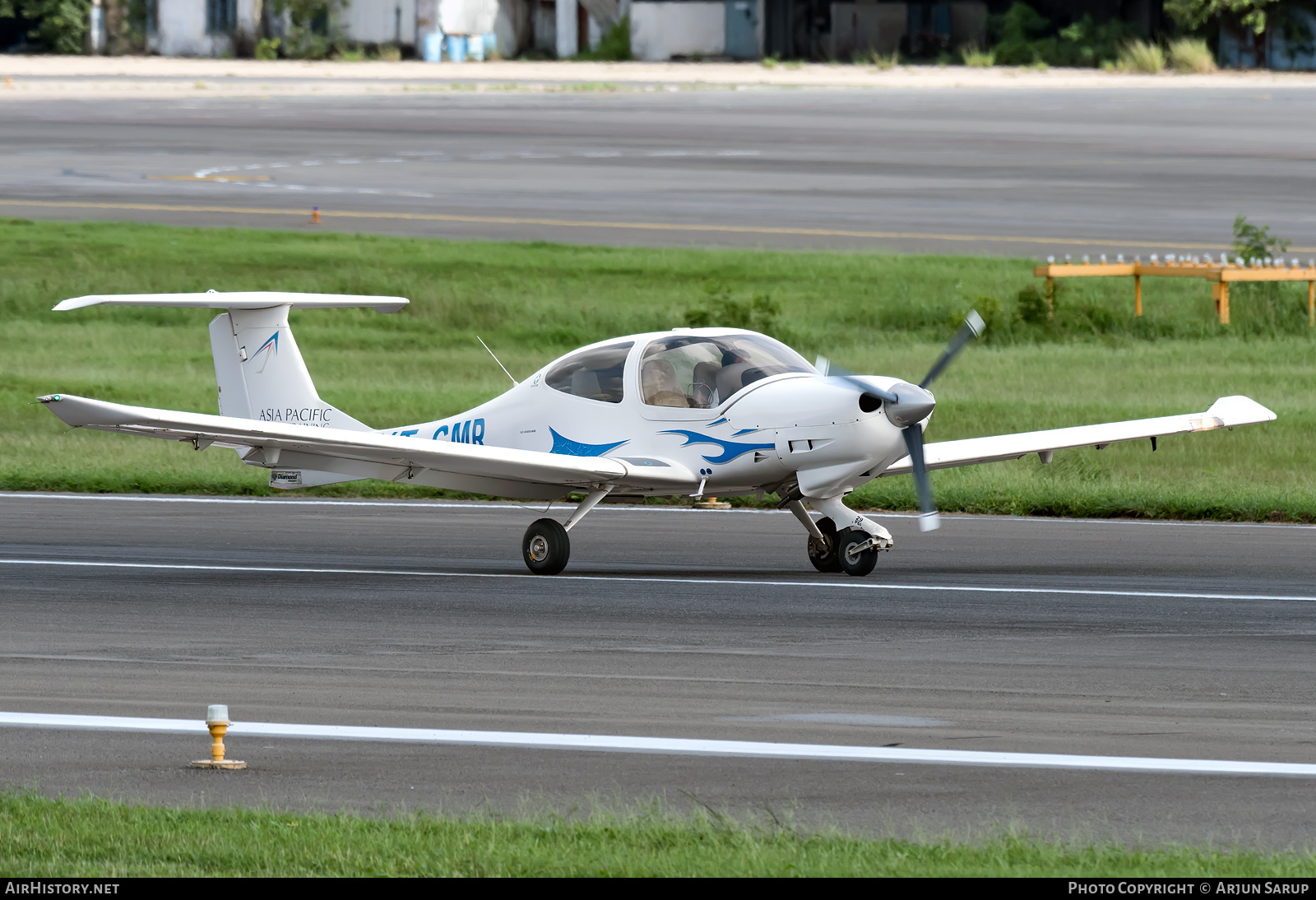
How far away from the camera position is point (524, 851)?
26.1 ft

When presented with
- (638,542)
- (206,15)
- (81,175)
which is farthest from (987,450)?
(206,15)

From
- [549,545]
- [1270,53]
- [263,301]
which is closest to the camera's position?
[549,545]

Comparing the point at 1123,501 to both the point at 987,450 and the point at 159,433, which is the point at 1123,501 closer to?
the point at 987,450

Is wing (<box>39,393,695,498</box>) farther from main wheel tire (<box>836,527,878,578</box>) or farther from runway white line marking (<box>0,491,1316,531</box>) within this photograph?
runway white line marking (<box>0,491,1316,531</box>)

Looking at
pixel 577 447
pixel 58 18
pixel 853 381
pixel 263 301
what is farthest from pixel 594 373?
pixel 58 18

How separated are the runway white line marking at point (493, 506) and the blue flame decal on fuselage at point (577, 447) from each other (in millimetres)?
4148

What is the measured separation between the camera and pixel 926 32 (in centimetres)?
9331

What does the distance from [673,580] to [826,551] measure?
4.26 feet

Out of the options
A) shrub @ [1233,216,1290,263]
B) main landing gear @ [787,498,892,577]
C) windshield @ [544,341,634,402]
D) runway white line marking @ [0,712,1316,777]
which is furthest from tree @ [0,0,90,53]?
runway white line marking @ [0,712,1316,777]

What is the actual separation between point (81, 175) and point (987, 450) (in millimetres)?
36155

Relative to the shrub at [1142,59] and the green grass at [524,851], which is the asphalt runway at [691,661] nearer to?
the green grass at [524,851]

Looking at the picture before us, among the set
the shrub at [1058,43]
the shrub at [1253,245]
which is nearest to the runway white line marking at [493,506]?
the shrub at [1253,245]

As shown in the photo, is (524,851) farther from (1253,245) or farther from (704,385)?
(1253,245)

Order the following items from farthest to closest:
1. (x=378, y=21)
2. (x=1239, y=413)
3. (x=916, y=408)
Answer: (x=378, y=21)
(x=1239, y=413)
(x=916, y=408)
